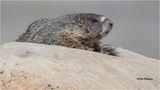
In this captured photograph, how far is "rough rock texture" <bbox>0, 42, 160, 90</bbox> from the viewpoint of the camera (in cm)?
439

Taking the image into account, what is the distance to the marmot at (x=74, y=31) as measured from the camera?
6012 millimetres

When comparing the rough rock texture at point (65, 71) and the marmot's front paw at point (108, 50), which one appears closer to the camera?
the rough rock texture at point (65, 71)

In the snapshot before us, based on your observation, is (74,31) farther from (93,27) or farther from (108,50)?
(108,50)

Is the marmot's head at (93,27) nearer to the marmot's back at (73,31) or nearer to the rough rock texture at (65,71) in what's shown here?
the marmot's back at (73,31)

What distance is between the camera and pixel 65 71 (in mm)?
4586

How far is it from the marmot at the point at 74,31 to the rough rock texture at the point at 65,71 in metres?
0.73

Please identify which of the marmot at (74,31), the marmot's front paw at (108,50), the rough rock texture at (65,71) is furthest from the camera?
the marmot's front paw at (108,50)

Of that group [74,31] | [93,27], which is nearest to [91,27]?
[93,27]

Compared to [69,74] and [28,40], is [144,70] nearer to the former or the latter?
[69,74]

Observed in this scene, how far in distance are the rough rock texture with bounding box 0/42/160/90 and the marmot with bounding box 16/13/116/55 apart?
0.73 metres

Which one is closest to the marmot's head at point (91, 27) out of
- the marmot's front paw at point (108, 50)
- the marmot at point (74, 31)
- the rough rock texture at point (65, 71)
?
the marmot at point (74, 31)

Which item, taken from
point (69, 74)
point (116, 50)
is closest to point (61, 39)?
point (116, 50)

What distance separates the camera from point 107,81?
4598mm

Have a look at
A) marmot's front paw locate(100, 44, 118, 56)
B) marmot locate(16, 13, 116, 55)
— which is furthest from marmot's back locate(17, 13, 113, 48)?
marmot's front paw locate(100, 44, 118, 56)
